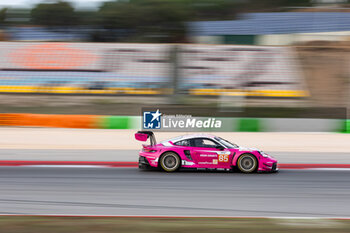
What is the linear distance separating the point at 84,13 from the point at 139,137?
169 ft

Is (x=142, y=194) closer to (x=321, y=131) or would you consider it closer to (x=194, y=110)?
(x=321, y=131)

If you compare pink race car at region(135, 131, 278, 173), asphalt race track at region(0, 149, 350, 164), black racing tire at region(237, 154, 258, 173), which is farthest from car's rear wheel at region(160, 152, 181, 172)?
asphalt race track at region(0, 149, 350, 164)

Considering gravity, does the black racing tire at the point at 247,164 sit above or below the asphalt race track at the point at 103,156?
above

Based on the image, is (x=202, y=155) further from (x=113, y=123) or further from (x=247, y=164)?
(x=113, y=123)

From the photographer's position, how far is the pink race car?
10.6 metres

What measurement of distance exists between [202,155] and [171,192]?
7.33 feet

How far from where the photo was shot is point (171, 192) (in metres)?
8.60

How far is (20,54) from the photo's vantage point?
39.8m

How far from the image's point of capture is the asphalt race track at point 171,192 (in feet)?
23.7

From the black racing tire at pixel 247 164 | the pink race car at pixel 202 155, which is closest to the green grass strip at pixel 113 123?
the pink race car at pixel 202 155

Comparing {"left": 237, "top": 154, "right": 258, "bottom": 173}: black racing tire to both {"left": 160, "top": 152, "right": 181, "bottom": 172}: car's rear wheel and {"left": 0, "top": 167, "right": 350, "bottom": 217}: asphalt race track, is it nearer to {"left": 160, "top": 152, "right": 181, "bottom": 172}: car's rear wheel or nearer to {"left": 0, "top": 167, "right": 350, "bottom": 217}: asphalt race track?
{"left": 0, "top": 167, "right": 350, "bottom": 217}: asphalt race track

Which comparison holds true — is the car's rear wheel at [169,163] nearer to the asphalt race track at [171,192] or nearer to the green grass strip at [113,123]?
the asphalt race track at [171,192]

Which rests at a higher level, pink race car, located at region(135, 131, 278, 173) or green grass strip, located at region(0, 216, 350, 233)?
pink race car, located at region(135, 131, 278, 173)

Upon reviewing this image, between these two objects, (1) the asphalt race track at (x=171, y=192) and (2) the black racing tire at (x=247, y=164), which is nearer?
(1) the asphalt race track at (x=171, y=192)
